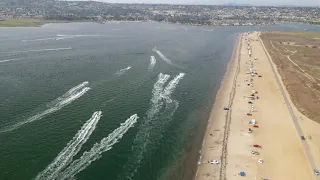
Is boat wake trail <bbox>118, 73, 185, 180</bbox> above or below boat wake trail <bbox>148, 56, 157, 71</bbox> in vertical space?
below

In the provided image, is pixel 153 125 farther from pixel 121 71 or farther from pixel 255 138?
pixel 121 71

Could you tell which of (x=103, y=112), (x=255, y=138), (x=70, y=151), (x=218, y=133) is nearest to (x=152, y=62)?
(x=103, y=112)

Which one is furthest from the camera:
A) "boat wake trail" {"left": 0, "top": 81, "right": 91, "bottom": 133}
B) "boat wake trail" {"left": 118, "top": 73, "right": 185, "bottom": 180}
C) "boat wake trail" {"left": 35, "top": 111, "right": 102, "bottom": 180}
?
"boat wake trail" {"left": 0, "top": 81, "right": 91, "bottom": 133}

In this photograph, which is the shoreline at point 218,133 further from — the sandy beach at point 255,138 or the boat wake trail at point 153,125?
the boat wake trail at point 153,125

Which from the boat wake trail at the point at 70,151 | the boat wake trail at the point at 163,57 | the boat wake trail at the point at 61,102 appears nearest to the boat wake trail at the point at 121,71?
the boat wake trail at the point at 61,102

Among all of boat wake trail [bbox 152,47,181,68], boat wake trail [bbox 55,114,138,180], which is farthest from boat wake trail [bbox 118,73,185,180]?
boat wake trail [bbox 152,47,181,68]

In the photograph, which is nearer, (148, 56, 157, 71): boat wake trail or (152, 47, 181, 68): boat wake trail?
(148, 56, 157, 71): boat wake trail

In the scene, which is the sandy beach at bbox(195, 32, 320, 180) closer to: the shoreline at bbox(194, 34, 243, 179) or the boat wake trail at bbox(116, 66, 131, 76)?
the shoreline at bbox(194, 34, 243, 179)
